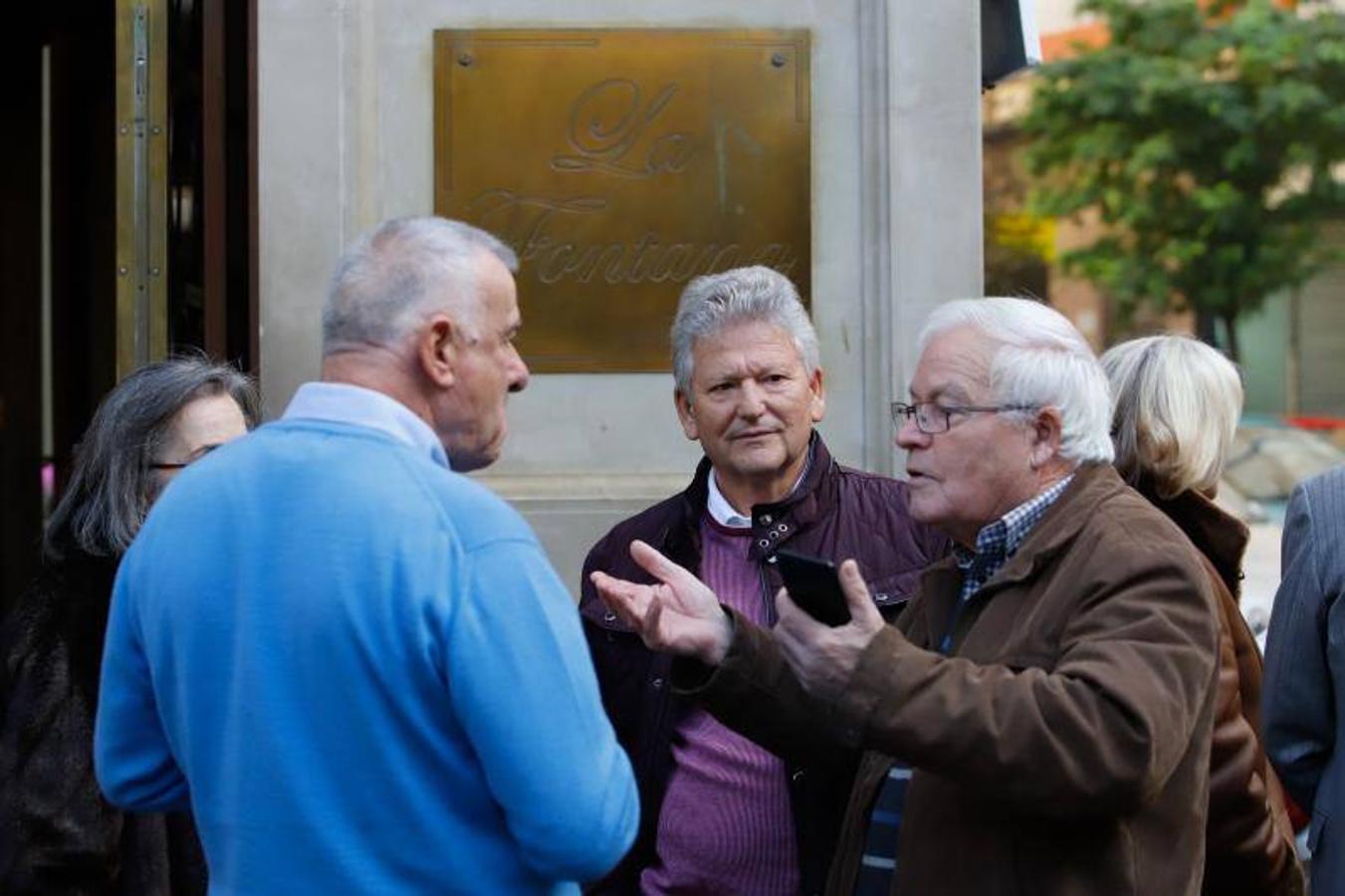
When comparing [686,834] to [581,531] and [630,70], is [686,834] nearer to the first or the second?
[581,531]

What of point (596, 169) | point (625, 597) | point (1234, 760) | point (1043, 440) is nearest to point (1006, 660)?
point (1043, 440)

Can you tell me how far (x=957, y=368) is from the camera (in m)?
3.19

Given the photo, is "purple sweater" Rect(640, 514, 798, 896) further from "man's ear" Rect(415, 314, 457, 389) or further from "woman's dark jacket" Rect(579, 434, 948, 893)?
"man's ear" Rect(415, 314, 457, 389)

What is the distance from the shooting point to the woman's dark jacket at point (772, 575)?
12.0 ft

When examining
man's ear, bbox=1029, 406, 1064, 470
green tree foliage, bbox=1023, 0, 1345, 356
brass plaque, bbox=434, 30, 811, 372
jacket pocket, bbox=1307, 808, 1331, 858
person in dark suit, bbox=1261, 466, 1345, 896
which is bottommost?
jacket pocket, bbox=1307, 808, 1331, 858

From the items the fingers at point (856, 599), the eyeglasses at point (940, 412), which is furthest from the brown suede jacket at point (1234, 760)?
the fingers at point (856, 599)

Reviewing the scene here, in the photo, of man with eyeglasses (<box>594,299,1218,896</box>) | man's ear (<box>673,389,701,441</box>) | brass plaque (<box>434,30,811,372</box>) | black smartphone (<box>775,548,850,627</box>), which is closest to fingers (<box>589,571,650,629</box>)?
man with eyeglasses (<box>594,299,1218,896</box>)

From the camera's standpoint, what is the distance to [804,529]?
3887mm

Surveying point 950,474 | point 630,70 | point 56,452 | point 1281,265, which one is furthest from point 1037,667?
point 1281,265

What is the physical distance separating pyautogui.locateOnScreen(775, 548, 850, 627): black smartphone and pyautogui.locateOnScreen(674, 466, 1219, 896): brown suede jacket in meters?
0.08

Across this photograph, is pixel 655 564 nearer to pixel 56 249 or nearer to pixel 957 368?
pixel 957 368

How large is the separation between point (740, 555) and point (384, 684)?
Result: 155 centimetres

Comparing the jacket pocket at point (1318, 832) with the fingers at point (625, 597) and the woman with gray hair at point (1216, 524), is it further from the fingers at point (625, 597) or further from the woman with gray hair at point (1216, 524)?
the fingers at point (625, 597)

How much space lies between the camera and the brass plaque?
5.12 metres
